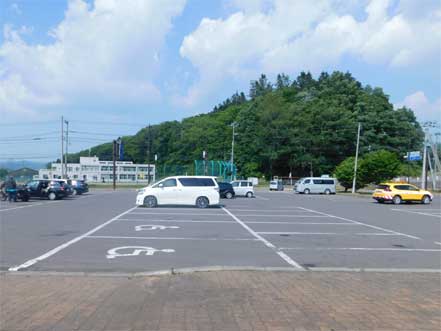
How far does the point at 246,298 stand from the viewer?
713cm

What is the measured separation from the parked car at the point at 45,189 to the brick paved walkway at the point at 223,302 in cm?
2699

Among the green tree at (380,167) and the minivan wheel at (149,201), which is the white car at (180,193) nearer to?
the minivan wheel at (149,201)

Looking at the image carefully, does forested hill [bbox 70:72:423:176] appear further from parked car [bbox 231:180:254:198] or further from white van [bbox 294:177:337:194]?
parked car [bbox 231:180:254:198]

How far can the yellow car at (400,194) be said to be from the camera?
119ft

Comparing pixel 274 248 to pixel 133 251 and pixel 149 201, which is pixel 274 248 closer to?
pixel 133 251

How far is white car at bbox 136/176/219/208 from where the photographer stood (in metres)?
26.9

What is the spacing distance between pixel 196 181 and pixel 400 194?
17093mm

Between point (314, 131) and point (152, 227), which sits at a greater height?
point (314, 131)

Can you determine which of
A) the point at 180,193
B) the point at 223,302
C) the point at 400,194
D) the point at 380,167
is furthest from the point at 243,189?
the point at 223,302

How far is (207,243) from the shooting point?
537 inches

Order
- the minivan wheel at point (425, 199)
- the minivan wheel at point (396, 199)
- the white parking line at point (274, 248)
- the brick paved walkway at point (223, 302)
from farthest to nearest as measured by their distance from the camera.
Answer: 1. the minivan wheel at point (425, 199)
2. the minivan wheel at point (396, 199)
3. the white parking line at point (274, 248)
4. the brick paved walkway at point (223, 302)

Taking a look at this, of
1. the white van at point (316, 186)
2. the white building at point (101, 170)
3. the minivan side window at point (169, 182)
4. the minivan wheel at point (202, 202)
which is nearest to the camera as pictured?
the minivan side window at point (169, 182)

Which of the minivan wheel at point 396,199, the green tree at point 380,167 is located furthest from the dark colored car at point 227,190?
the green tree at point 380,167

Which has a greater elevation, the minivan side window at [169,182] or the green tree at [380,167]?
the green tree at [380,167]
